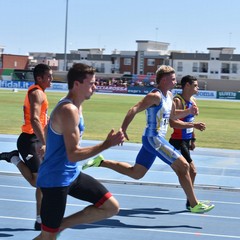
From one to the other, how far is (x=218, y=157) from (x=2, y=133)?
7330mm

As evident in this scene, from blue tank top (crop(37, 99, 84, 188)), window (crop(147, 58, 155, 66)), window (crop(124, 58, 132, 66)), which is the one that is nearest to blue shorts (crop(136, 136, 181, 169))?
blue tank top (crop(37, 99, 84, 188))

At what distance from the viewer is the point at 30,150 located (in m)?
7.35

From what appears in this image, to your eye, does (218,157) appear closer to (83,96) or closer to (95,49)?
(83,96)

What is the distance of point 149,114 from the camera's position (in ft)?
25.1

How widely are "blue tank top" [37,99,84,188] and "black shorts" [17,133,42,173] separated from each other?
2.19 meters

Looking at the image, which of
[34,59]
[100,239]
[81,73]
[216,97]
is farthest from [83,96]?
[34,59]

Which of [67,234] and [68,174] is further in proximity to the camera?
[67,234]

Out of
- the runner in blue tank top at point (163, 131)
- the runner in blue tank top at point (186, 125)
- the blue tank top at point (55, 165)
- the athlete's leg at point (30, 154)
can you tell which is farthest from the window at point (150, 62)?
the blue tank top at point (55, 165)

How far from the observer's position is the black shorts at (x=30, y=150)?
727 centimetres

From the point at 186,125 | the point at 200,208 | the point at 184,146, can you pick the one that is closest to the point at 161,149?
the point at 200,208

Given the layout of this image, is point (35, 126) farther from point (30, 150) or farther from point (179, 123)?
point (179, 123)

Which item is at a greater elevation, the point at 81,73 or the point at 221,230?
the point at 81,73

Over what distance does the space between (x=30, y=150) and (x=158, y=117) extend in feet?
5.51

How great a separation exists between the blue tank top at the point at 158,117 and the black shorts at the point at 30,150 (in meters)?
1.45
